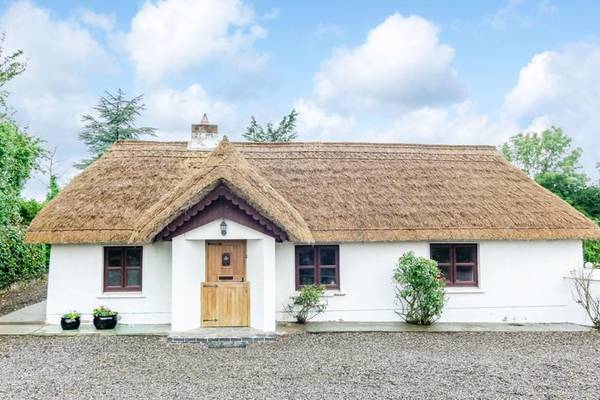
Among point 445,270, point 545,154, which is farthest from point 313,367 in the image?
point 545,154

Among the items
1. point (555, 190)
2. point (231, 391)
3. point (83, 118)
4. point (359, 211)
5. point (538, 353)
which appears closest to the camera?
point (231, 391)

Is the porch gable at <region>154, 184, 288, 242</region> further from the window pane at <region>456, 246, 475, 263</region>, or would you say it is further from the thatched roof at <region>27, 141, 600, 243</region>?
the window pane at <region>456, 246, 475, 263</region>

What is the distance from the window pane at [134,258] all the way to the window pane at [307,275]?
456cm

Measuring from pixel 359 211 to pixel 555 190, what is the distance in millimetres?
24194

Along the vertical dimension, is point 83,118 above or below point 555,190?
above

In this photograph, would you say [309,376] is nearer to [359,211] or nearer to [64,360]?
[64,360]

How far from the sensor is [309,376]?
301 inches

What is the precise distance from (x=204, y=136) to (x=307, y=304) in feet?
23.3

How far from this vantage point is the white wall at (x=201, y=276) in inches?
411

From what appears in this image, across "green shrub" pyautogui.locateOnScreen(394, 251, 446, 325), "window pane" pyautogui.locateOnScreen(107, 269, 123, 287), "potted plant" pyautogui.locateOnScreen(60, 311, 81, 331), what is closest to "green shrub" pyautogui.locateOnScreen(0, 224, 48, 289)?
"window pane" pyautogui.locateOnScreen(107, 269, 123, 287)

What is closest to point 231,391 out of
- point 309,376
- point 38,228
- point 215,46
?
point 309,376

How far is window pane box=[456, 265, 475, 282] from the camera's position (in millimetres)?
12742

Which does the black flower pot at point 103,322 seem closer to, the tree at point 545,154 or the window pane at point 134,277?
the window pane at point 134,277

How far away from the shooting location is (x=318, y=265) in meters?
12.4
